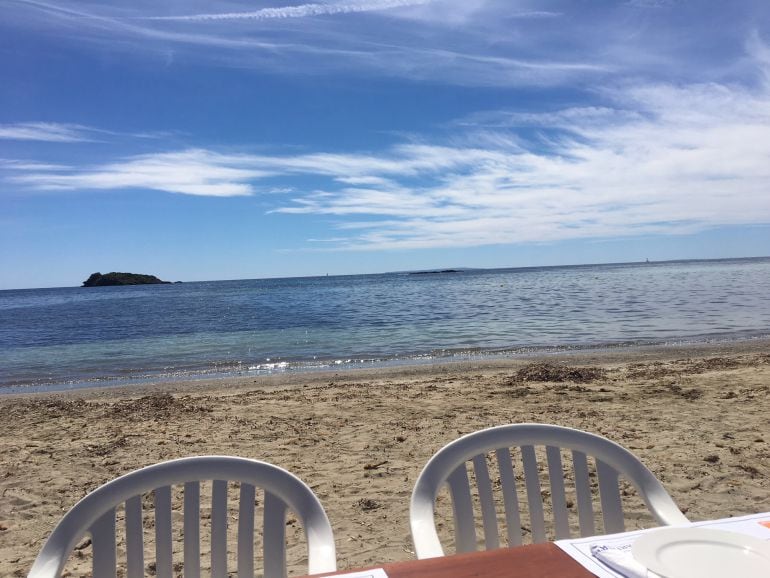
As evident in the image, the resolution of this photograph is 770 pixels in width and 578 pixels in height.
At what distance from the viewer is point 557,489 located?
1979 millimetres

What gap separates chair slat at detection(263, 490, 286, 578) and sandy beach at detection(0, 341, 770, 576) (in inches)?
66.5

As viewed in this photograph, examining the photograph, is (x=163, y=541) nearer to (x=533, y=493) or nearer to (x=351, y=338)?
(x=533, y=493)

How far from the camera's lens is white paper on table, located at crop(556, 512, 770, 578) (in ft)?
4.15

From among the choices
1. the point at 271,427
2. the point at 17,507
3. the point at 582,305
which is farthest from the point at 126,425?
the point at 582,305

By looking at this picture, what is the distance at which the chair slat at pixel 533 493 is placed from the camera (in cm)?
194

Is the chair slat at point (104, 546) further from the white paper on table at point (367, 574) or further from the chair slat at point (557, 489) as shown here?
the chair slat at point (557, 489)

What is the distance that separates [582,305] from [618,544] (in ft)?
82.1

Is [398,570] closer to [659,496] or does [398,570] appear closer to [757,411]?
[659,496]

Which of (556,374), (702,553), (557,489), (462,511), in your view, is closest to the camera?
(702,553)

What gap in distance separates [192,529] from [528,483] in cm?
114

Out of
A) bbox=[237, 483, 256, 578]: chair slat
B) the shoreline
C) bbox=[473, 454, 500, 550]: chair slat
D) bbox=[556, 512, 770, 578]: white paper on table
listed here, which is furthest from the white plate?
the shoreline

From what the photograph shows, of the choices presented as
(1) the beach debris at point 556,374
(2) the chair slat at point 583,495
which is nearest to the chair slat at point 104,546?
(2) the chair slat at point 583,495

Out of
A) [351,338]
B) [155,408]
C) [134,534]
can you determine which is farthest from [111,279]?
[134,534]

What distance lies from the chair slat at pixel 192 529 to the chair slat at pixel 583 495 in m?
1.30
